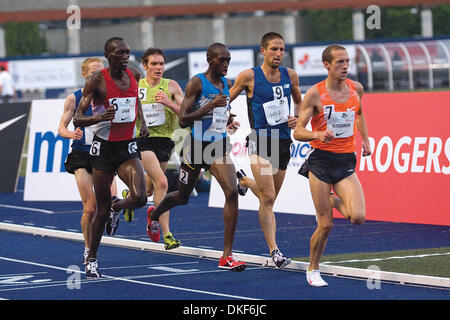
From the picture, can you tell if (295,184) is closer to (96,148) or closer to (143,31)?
(96,148)

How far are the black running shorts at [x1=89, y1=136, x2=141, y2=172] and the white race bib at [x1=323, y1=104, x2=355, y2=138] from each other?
1.94 metres

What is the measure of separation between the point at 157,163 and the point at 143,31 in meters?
54.6

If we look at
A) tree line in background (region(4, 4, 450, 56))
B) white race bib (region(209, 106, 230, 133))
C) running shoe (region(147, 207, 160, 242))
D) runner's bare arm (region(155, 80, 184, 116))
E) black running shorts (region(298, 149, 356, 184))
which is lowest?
running shoe (region(147, 207, 160, 242))

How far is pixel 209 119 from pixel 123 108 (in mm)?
941

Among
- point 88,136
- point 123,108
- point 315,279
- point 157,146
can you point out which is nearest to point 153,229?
point 157,146

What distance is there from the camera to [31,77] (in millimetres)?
42375

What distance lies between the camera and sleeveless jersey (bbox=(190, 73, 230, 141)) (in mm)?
10164

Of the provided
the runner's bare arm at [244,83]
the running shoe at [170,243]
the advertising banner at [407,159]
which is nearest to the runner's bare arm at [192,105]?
the runner's bare arm at [244,83]

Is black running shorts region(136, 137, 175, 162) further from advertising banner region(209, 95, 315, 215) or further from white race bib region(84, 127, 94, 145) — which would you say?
advertising banner region(209, 95, 315, 215)

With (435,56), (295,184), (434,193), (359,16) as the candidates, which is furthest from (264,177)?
(359,16)

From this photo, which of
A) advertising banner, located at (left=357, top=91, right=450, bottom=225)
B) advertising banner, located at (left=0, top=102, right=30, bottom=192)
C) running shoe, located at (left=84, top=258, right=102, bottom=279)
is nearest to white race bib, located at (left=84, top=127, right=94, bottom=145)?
running shoe, located at (left=84, top=258, right=102, bottom=279)

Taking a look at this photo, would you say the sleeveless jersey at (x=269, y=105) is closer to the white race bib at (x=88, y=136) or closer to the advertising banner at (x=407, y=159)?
the white race bib at (x=88, y=136)

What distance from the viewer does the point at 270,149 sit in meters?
10.4

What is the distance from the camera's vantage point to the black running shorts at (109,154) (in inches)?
384
